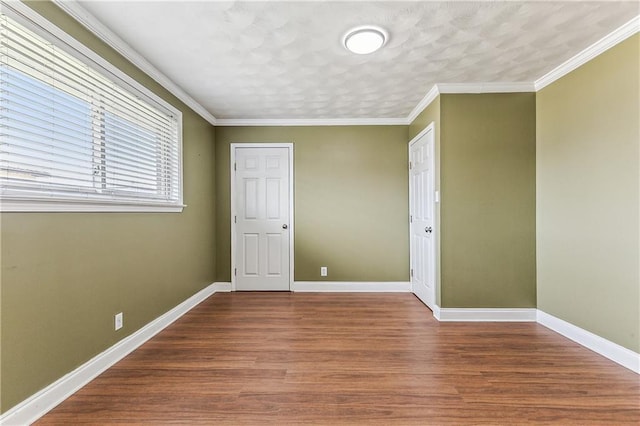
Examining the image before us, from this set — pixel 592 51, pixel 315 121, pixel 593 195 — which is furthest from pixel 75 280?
pixel 592 51

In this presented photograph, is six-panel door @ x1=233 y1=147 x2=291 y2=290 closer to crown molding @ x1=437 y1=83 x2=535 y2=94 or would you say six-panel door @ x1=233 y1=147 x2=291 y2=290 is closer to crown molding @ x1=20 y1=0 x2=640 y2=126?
crown molding @ x1=20 y1=0 x2=640 y2=126

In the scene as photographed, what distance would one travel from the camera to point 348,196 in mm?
4078

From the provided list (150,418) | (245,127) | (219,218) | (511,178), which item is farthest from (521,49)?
(219,218)

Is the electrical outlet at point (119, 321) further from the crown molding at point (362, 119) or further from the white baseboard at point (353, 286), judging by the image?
the white baseboard at point (353, 286)

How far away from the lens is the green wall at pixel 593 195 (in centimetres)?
205

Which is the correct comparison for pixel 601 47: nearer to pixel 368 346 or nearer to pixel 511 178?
pixel 511 178

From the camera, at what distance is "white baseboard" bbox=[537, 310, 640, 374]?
80.3 inches

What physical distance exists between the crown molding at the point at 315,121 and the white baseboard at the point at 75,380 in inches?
101

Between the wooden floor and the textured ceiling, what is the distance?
2331mm

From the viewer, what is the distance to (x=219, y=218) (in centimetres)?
412

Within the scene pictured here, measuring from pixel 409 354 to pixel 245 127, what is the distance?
339cm

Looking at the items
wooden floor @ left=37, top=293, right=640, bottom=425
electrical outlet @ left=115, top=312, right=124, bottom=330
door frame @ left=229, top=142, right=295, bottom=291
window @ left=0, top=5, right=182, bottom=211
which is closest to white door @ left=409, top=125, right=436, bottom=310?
wooden floor @ left=37, top=293, right=640, bottom=425

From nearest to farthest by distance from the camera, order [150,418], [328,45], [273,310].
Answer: [150,418]
[328,45]
[273,310]

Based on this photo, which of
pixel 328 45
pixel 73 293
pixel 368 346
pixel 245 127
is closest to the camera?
pixel 73 293
